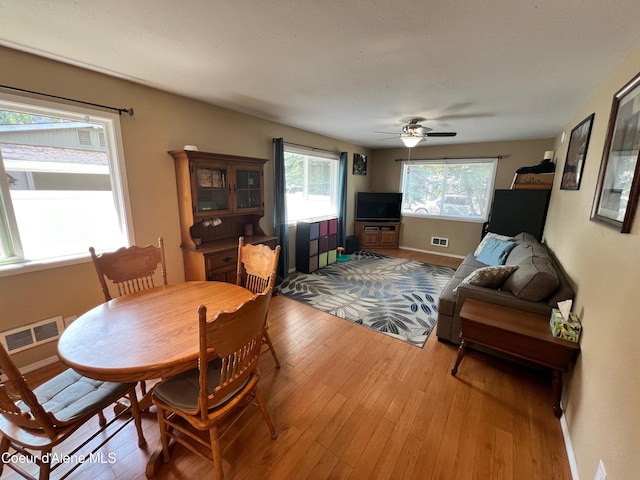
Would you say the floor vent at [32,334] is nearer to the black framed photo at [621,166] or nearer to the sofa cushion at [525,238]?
the black framed photo at [621,166]

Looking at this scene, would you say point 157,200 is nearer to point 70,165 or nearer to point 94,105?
point 70,165

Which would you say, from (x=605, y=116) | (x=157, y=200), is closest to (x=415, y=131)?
(x=605, y=116)


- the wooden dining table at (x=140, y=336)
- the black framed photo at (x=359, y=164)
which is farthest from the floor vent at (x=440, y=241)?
the wooden dining table at (x=140, y=336)

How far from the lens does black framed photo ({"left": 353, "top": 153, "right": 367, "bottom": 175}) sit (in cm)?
576

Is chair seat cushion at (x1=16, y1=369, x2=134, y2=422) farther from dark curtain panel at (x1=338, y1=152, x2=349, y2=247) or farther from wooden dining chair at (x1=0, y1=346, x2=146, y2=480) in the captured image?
dark curtain panel at (x1=338, y1=152, x2=349, y2=247)

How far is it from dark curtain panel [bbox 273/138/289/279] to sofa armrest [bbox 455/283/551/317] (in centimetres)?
244

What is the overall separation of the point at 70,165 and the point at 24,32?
2.99ft

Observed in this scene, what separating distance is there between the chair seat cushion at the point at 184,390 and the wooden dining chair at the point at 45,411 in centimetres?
21

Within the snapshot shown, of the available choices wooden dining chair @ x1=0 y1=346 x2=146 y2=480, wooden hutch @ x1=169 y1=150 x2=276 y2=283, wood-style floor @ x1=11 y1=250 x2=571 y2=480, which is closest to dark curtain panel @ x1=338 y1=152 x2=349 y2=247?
wooden hutch @ x1=169 y1=150 x2=276 y2=283

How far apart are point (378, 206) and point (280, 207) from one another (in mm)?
2913

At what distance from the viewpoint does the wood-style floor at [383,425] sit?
4.55 ft

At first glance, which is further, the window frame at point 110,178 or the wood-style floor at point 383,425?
the window frame at point 110,178

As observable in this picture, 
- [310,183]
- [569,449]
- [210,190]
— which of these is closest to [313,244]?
[310,183]

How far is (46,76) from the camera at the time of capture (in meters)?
1.87
